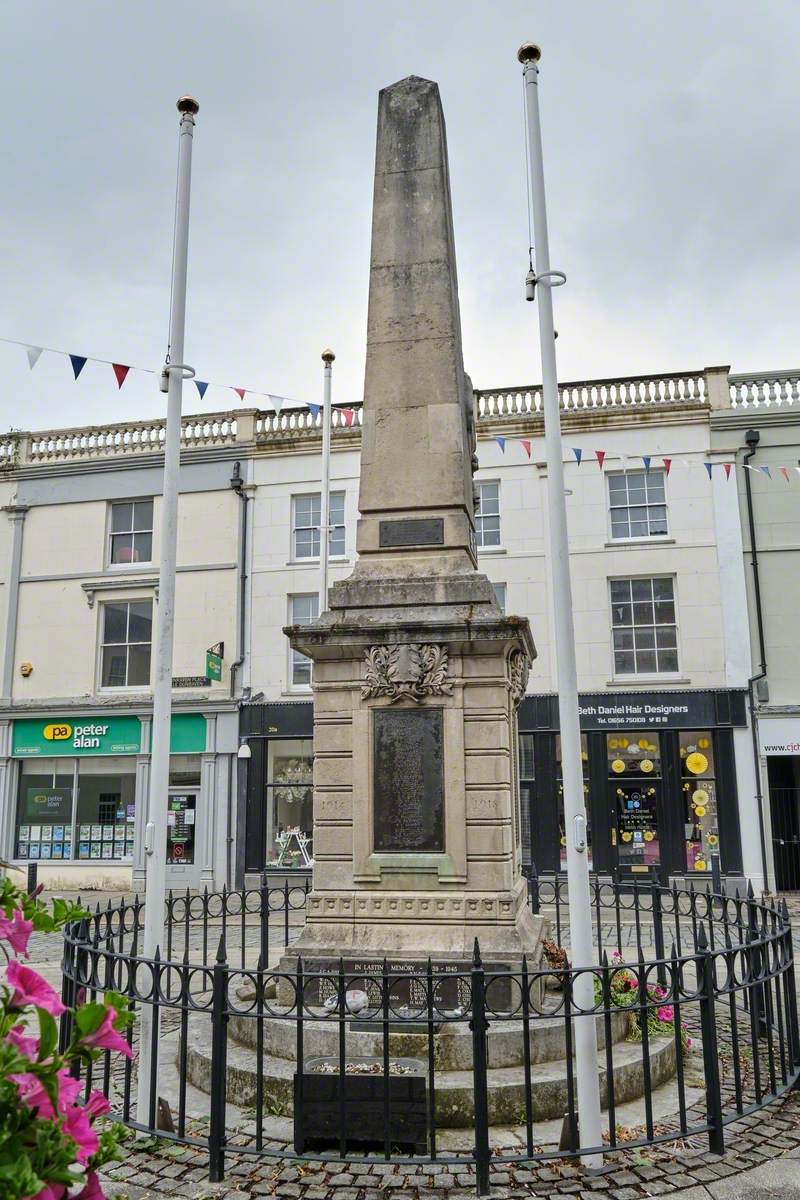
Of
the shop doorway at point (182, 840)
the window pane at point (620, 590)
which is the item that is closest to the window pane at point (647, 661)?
the window pane at point (620, 590)

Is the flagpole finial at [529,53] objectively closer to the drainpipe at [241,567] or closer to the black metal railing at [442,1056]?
the black metal railing at [442,1056]

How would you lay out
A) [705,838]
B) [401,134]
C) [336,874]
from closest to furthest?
[336,874]
[401,134]
[705,838]

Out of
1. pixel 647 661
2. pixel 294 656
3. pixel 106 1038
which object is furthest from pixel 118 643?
pixel 106 1038

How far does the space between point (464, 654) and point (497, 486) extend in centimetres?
1533

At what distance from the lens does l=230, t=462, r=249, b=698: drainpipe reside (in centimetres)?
2217

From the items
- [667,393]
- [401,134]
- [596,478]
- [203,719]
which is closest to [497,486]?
[596,478]

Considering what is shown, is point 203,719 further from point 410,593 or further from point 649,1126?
point 649,1126

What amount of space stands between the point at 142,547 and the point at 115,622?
2031mm

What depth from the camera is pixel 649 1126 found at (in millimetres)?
5070

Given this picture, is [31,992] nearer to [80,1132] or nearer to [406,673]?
[80,1132]

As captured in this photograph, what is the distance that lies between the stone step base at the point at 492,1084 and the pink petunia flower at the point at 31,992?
433 centimetres

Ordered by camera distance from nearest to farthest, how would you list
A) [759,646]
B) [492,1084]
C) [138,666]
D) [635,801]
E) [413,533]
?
[492,1084] → [413,533] → [759,646] → [635,801] → [138,666]

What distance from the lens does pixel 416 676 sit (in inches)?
290

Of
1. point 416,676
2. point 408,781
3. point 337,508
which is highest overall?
point 337,508
